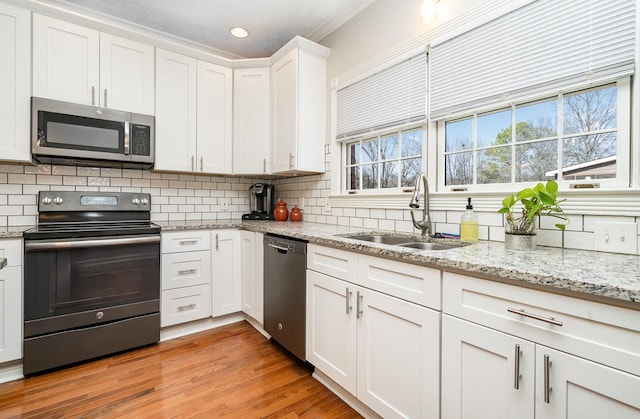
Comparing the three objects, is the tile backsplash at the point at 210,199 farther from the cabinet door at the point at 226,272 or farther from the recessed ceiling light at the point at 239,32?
the recessed ceiling light at the point at 239,32

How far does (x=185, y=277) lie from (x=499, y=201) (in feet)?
7.78

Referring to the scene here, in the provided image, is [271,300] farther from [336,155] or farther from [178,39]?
[178,39]

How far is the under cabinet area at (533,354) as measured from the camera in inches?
30.9

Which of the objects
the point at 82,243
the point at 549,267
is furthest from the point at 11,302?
the point at 549,267

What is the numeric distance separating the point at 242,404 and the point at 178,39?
321 centimetres

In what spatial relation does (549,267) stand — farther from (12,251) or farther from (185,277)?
(12,251)

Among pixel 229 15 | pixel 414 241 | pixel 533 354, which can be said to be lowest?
pixel 533 354

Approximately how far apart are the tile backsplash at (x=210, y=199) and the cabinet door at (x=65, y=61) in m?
0.64

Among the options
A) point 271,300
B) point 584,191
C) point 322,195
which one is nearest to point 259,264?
point 271,300

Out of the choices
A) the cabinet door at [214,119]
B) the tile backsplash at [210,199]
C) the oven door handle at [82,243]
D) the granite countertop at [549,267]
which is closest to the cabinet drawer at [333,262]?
the granite countertop at [549,267]

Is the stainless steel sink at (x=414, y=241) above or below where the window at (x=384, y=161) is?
below

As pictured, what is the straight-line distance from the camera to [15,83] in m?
2.07

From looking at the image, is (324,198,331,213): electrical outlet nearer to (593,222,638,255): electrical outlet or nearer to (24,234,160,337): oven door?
(24,234,160,337): oven door

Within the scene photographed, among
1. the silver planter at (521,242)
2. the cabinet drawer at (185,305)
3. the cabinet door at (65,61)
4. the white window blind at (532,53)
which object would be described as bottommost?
the cabinet drawer at (185,305)
